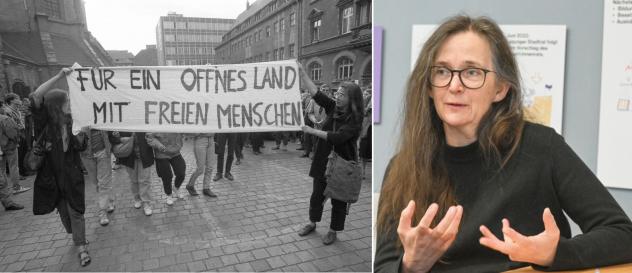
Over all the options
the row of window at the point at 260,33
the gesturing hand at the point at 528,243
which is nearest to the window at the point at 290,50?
the row of window at the point at 260,33

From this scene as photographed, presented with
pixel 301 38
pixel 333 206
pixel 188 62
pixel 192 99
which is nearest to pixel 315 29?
pixel 301 38

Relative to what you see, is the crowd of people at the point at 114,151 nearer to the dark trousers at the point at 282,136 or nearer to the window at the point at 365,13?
the window at the point at 365,13

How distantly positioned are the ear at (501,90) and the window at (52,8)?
253 centimetres

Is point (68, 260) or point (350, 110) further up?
point (350, 110)

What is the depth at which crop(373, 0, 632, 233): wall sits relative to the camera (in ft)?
5.87

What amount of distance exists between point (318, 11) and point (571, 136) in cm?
166

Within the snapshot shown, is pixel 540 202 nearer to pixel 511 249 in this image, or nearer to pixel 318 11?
pixel 511 249

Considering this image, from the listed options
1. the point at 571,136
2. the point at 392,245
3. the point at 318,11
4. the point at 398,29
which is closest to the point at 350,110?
the point at 318,11

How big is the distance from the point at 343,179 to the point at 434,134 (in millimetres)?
1803

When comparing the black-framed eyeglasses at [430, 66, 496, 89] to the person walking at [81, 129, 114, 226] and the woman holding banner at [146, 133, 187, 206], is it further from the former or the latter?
the woman holding banner at [146, 133, 187, 206]

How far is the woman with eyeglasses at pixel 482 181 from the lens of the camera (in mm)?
810

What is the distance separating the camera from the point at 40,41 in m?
2.19

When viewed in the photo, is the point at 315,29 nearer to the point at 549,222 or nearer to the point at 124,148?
the point at 549,222

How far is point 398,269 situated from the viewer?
92cm
